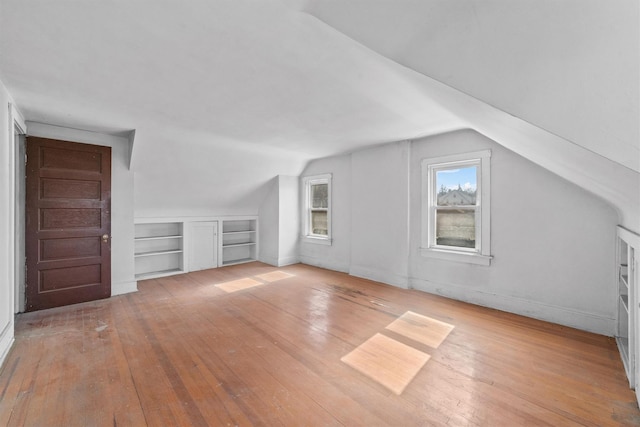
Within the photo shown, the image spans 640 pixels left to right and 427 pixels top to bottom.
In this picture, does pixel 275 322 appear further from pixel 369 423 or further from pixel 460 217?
pixel 460 217

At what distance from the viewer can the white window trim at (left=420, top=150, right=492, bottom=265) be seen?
3.53 m

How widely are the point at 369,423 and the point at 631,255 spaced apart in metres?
2.41

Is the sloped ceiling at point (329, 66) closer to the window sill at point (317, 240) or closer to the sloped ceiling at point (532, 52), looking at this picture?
the sloped ceiling at point (532, 52)

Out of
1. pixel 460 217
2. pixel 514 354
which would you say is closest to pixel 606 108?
pixel 514 354

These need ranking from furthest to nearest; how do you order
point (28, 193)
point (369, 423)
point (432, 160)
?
point (432, 160)
point (28, 193)
point (369, 423)

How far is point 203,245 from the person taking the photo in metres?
5.62

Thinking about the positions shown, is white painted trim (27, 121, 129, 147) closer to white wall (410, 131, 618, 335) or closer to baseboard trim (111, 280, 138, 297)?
baseboard trim (111, 280, 138, 297)

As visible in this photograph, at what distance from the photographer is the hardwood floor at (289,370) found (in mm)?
1713

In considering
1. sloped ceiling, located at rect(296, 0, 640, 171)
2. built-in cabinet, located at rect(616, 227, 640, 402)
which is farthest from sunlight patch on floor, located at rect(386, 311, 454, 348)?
sloped ceiling, located at rect(296, 0, 640, 171)

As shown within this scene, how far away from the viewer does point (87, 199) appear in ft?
12.1

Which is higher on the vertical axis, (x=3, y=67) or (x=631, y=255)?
(x=3, y=67)

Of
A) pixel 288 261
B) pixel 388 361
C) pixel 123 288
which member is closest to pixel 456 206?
pixel 388 361

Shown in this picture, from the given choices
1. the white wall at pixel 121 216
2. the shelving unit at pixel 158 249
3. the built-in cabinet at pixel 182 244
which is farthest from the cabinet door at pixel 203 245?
the white wall at pixel 121 216

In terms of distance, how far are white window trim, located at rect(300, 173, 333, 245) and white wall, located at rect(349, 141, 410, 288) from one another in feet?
2.26
